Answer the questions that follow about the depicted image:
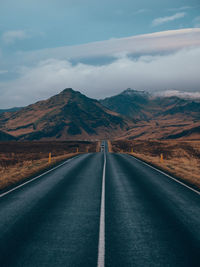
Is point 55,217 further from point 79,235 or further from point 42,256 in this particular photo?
point 42,256

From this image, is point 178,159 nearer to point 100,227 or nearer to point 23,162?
Result: point 23,162

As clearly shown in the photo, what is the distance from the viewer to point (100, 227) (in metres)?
6.84

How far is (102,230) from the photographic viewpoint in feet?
21.7

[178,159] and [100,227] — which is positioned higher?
[100,227]

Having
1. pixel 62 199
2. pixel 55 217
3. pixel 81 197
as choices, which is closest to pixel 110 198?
pixel 81 197

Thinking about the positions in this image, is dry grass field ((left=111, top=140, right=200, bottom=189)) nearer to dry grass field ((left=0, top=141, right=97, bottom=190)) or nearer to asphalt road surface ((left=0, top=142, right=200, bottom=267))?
asphalt road surface ((left=0, top=142, right=200, bottom=267))

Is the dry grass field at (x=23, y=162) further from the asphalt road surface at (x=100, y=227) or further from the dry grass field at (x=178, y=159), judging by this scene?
the dry grass field at (x=178, y=159)

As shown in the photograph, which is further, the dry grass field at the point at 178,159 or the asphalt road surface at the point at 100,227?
the dry grass field at the point at 178,159

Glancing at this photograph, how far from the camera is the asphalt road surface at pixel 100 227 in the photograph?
5.12 metres

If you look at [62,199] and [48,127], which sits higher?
[48,127]

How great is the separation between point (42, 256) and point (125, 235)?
2.26 m

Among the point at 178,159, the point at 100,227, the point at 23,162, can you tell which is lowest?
the point at 178,159

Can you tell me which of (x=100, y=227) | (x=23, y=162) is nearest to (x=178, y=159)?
(x=23, y=162)

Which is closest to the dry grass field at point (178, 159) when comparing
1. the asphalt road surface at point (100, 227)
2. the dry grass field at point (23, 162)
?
the asphalt road surface at point (100, 227)
